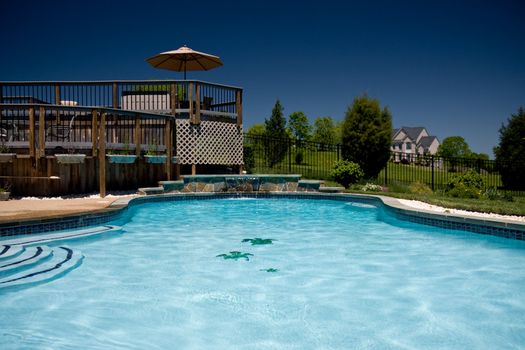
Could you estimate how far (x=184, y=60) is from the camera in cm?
1603

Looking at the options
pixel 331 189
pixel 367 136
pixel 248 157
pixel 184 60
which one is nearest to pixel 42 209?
pixel 331 189

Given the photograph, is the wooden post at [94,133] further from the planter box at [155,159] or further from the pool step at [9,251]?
the pool step at [9,251]

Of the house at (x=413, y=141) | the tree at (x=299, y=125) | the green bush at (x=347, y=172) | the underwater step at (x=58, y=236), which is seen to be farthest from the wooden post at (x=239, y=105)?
the house at (x=413, y=141)

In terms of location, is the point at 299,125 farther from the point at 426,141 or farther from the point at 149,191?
the point at 149,191

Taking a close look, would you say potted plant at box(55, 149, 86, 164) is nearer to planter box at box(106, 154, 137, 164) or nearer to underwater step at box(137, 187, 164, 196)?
planter box at box(106, 154, 137, 164)

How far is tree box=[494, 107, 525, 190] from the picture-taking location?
17.9m

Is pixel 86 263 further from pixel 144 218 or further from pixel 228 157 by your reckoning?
pixel 228 157

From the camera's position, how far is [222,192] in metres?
13.0

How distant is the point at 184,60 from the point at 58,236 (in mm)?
11174

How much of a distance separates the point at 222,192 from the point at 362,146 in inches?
250

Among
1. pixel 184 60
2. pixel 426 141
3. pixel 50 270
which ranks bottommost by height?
pixel 50 270

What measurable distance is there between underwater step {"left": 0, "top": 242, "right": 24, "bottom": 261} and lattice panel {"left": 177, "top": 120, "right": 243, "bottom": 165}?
8555 millimetres

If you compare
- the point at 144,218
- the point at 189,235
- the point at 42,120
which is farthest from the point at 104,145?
the point at 189,235

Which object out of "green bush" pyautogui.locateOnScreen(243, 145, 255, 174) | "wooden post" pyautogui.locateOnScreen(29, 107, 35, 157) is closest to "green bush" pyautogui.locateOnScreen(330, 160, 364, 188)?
"green bush" pyautogui.locateOnScreen(243, 145, 255, 174)
